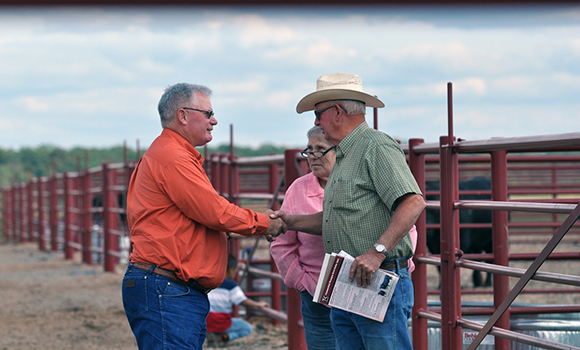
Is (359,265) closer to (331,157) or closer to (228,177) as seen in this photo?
(331,157)

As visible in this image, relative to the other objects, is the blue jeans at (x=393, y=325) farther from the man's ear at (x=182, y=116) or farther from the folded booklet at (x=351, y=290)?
the man's ear at (x=182, y=116)

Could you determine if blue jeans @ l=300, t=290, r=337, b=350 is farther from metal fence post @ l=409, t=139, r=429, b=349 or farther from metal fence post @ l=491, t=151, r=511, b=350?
metal fence post @ l=491, t=151, r=511, b=350

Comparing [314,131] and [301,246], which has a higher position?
[314,131]

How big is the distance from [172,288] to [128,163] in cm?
791

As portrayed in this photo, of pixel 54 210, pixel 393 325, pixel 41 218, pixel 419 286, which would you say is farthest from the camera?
pixel 41 218

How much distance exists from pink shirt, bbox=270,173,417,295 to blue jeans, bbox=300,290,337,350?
9 centimetres

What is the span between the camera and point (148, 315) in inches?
98.3

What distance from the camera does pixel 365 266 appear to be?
221 centimetres

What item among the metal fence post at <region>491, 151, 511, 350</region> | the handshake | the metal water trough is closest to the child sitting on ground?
the metal water trough

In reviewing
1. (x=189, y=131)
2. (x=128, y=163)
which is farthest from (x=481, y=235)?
(x=189, y=131)

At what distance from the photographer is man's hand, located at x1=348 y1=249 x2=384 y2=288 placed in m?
2.21

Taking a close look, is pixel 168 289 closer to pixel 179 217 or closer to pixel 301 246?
pixel 179 217

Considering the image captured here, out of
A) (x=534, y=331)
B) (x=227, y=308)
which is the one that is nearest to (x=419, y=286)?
(x=534, y=331)

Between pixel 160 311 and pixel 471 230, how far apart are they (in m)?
6.48
